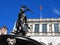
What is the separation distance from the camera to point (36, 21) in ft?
161

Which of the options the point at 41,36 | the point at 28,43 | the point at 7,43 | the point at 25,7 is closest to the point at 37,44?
the point at 28,43

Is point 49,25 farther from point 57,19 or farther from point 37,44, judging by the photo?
point 37,44

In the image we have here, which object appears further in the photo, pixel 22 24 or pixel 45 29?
pixel 45 29

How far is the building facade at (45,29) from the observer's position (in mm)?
46062

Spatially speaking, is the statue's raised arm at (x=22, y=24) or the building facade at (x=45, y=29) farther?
the building facade at (x=45, y=29)

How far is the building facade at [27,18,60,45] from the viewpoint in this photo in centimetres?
4606

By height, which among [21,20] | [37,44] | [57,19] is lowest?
Answer: [37,44]

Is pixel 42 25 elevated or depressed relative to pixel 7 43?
elevated

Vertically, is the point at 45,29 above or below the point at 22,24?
above

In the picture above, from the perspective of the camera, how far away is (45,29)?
159 ft

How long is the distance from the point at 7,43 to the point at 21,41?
1.91 ft

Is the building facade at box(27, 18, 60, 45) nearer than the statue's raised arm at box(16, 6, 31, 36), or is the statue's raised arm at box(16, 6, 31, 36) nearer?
the statue's raised arm at box(16, 6, 31, 36)

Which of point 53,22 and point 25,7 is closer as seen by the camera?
point 25,7

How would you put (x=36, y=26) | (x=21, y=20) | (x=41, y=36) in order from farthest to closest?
(x=36, y=26)
(x=41, y=36)
(x=21, y=20)
